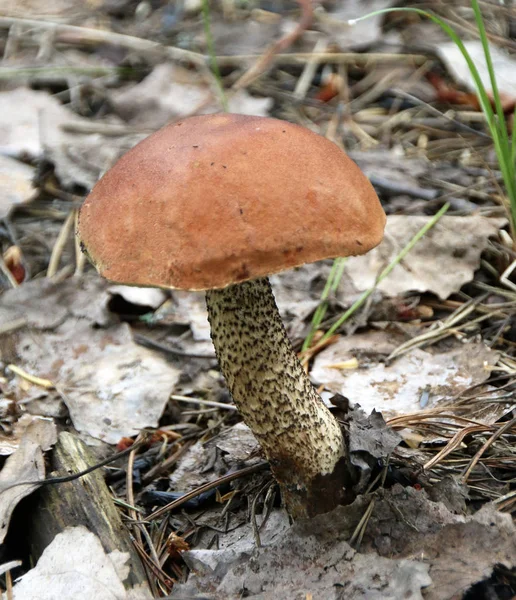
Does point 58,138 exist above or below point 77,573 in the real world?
below

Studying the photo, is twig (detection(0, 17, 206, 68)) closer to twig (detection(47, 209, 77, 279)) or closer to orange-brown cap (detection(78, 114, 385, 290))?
twig (detection(47, 209, 77, 279))

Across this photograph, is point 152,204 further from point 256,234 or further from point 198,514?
point 198,514

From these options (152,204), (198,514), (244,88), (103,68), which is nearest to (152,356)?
(198,514)

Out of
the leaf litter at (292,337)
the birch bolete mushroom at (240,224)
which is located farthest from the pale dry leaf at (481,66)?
the birch bolete mushroom at (240,224)

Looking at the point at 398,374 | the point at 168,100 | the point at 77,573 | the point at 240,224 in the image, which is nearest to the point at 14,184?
the point at 168,100

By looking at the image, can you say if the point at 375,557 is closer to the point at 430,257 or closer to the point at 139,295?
the point at 430,257

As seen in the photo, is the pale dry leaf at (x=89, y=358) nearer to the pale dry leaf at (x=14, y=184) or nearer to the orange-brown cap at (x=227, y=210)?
the pale dry leaf at (x=14, y=184)

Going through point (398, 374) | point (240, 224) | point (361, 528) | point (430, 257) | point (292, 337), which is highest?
point (240, 224)
